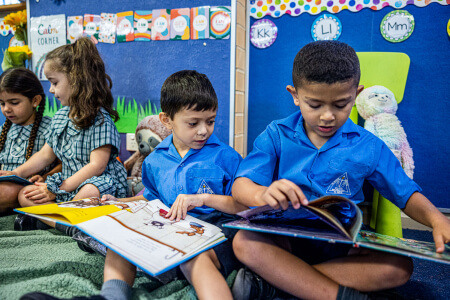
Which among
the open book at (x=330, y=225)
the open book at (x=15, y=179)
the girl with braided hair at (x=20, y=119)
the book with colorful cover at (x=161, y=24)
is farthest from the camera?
the book with colorful cover at (x=161, y=24)

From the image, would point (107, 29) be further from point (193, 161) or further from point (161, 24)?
point (193, 161)

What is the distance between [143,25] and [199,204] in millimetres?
1016

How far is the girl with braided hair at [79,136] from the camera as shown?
1.18 m

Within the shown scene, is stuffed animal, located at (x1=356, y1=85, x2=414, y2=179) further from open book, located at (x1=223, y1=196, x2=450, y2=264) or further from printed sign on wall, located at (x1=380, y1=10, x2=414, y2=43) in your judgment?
open book, located at (x1=223, y1=196, x2=450, y2=264)

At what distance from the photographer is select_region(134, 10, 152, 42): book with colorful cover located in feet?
4.90

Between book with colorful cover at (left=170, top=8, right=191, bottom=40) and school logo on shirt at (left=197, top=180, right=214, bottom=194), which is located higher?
book with colorful cover at (left=170, top=8, right=191, bottom=40)

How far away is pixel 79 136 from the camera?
122cm

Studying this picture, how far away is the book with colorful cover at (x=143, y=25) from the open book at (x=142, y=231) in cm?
91

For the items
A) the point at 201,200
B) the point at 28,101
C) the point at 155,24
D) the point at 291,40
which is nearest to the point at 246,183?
the point at 201,200

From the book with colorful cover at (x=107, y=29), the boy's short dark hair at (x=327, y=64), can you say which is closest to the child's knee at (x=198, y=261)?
the boy's short dark hair at (x=327, y=64)

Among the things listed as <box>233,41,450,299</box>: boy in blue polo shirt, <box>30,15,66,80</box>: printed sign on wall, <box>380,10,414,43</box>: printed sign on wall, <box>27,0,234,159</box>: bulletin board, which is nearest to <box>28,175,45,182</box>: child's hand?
<box>27,0,234,159</box>: bulletin board

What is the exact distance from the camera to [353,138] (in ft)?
2.66

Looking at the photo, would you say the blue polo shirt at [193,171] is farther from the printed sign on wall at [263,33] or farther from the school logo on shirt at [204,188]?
the printed sign on wall at [263,33]

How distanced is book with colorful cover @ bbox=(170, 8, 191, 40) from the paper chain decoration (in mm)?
288
